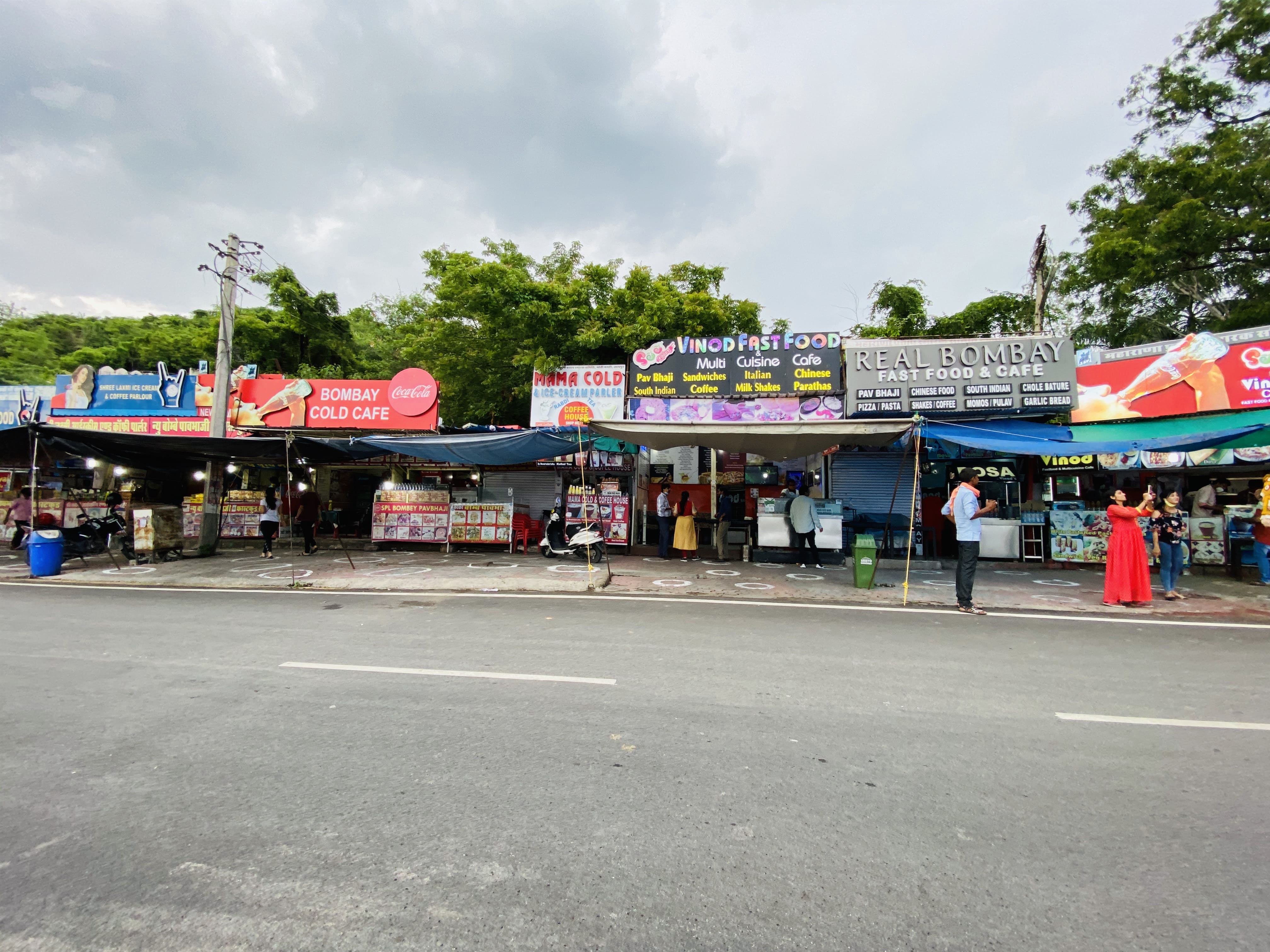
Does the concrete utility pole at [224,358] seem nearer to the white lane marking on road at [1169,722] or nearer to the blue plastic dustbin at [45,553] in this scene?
the blue plastic dustbin at [45,553]

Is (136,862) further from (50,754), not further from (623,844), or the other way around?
(623,844)

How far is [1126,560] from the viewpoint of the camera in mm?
8820

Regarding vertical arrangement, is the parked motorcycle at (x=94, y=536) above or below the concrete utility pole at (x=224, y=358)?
below

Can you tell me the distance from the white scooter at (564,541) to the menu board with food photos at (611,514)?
36 centimetres

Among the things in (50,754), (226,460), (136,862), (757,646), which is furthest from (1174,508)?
(226,460)

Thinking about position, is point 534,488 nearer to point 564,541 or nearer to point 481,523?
point 481,523

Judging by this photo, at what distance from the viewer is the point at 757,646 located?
6.19m

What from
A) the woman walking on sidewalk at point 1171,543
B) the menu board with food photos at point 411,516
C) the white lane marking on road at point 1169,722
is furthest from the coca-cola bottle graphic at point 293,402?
the woman walking on sidewalk at point 1171,543

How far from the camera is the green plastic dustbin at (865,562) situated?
398 inches

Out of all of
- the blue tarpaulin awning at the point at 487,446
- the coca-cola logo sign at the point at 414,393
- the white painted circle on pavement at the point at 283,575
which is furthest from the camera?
the coca-cola logo sign at the point at 414,393

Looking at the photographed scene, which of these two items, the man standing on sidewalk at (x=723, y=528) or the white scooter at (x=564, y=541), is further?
the man standing on sidewalk at (x=723, y=528)

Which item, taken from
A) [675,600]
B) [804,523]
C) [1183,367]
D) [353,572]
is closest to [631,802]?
[675,600]

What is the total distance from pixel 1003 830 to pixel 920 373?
12717 millimetres

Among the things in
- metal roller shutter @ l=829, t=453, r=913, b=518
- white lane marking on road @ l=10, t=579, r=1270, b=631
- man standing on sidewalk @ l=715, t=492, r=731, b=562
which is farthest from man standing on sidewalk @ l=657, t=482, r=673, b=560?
metal roller shutter @ l=829, t=453, r=913, b=518
